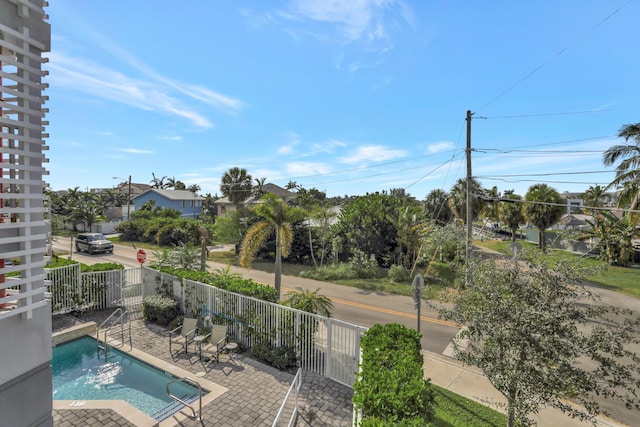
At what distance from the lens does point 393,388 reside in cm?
427

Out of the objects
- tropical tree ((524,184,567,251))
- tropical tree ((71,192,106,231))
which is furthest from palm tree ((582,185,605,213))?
tropical tree ((71,192,106,231))

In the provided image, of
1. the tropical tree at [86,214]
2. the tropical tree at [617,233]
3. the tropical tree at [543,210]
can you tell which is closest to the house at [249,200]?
the tropical tree at [86,214]

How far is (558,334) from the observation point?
4602 mm

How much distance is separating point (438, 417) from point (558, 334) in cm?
343

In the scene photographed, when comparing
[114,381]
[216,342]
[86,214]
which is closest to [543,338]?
[216,342]

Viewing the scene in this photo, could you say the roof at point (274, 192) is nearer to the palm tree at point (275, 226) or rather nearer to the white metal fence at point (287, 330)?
the palm tree at point (275, 226)

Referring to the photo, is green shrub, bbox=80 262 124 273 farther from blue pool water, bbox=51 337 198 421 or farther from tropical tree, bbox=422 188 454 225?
tropical tree, bbox=422 188 454 225

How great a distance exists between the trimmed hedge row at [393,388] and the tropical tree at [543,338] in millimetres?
1139

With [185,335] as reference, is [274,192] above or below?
above

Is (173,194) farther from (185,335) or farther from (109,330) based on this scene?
(185,335)

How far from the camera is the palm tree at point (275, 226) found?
12438 millimetres

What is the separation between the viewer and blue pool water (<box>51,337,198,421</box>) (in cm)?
723

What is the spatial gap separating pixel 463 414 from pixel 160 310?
385 inches

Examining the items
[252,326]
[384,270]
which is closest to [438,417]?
[252,326]
